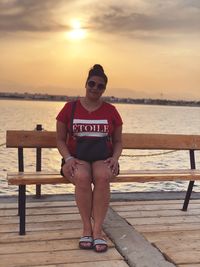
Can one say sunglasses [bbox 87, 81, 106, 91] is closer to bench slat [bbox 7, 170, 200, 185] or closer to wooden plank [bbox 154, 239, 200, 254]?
bench slat [bbox 7, 170, 200, 185]

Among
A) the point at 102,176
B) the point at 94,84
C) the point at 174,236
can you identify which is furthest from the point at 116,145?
the point at 174,236

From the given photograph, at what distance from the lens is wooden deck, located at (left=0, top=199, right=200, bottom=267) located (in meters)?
4.39

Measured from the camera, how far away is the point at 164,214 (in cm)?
611

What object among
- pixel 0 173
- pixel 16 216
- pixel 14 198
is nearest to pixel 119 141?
pixel 16 216

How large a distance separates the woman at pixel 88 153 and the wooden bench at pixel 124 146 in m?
0.28

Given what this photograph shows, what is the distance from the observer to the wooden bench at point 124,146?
5.09m

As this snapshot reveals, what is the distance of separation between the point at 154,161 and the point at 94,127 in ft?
62.5

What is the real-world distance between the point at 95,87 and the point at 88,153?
0.68 metres

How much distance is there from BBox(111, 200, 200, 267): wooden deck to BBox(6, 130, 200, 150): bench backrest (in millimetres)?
805

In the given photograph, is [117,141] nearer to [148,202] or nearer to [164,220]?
[164,220]

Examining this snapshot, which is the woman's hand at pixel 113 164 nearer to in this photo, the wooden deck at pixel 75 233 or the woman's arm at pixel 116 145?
the woman's arm at pixel 116 145

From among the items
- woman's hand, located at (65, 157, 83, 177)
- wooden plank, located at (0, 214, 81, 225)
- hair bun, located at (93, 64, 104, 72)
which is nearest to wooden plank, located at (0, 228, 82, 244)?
wooden plank, located at (0, 214, 81, 225)

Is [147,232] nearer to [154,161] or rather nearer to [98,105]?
[98,105]

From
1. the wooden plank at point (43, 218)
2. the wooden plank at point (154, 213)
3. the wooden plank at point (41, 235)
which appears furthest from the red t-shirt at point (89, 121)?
the wooden plank at point (154, 213)
